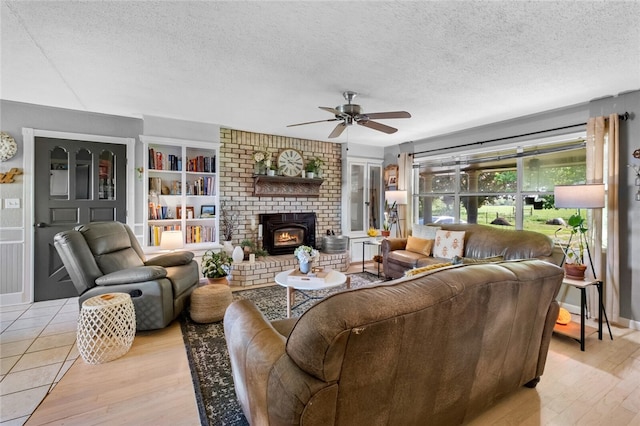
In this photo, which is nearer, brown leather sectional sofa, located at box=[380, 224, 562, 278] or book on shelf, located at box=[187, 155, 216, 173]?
brown leather sectional sofa, located at box=[380, 224, 562, 278]

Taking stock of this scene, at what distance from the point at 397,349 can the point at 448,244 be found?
342cm

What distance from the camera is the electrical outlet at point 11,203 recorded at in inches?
138

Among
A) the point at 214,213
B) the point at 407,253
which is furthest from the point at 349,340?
the point at 214,213

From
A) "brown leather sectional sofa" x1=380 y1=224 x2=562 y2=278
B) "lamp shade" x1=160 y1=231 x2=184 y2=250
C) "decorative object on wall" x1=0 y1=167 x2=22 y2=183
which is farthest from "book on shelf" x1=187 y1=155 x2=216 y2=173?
"brown leather sectional sofa" x1=380 y1=224 x2=562 y2=278

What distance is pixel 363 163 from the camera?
20.2 ft

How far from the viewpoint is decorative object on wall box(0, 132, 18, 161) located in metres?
Result: 3.45

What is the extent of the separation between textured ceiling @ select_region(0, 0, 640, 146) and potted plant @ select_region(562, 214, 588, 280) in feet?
4.43

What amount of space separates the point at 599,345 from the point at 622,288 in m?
0.93


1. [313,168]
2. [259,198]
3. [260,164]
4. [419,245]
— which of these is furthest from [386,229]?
[260,164]

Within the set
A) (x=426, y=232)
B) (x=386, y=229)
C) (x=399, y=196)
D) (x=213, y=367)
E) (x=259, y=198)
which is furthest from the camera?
(x=386, y=229)

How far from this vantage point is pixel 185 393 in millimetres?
1913

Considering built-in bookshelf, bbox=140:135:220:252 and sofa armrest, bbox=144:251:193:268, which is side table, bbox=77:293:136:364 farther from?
built-in bookshelf, bbox=140:135:220:252

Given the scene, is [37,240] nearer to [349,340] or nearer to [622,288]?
[349,340]

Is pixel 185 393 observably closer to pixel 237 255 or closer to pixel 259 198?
pixel 237 255
